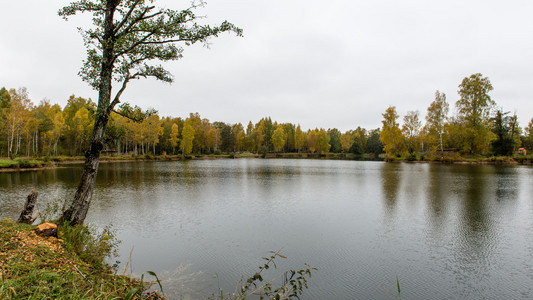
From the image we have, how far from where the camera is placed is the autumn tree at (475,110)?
164ft

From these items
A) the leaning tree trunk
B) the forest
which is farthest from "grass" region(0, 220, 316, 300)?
the forest

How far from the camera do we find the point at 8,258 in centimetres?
389

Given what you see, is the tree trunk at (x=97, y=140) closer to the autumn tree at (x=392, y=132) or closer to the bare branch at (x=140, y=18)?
the bare branch at (x=140, y=18)

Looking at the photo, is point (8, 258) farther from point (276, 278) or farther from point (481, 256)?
point (481, 256)

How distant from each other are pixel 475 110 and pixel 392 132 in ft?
51.5

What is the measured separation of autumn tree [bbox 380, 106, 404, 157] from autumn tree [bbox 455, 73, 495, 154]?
41.4 ft

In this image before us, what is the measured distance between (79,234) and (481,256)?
10606mm

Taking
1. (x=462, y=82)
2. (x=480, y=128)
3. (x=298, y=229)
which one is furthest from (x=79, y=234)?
(x=462, y=82)

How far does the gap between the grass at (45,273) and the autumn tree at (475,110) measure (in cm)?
5975

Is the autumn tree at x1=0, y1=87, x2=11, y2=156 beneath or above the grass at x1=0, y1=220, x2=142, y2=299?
above

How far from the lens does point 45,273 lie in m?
3.71

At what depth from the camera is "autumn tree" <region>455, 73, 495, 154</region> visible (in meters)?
49.8

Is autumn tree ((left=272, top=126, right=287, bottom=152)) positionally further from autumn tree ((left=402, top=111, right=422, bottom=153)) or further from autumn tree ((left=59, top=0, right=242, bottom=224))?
autumn tree ((left=59, top=0, right=242, bottom=224))

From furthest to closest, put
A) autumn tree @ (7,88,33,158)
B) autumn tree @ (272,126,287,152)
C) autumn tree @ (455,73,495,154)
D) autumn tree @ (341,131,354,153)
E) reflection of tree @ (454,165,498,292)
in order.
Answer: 1. autumn tree @ (341,131,354,153)
2. autumn tree @ (272,126,287,152)
3. autumn tree @ (455,73,495,154)
4. autumn tree @ (7,88,33,158)
5. reflection of tree @ (454,165,498,292)
